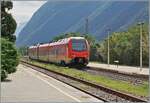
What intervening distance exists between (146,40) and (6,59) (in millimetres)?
39638

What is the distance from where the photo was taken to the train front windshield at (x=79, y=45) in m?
50.7

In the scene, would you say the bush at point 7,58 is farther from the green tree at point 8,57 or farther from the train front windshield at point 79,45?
the train front windshield at point 79,45

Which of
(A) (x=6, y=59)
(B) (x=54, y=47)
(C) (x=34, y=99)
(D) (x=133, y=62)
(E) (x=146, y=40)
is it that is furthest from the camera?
(D) (x=133, y=62)

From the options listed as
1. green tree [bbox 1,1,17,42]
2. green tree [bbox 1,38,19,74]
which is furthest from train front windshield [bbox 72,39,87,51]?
green tree [bbox 1,38,19,74]

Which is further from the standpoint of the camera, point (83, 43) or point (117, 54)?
point (117, 54)

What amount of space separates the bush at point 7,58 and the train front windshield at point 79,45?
765 inches

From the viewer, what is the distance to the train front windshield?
50.7 metres

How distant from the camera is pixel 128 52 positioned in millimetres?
71812

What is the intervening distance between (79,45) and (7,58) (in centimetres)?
2192

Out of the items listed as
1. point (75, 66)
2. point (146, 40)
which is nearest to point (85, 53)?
point (75, 66)

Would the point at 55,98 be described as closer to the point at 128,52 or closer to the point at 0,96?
the point at 0,96

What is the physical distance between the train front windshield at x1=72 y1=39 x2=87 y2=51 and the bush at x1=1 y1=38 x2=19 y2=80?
1943cm

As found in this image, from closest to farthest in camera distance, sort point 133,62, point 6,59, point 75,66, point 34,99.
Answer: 1. point 34,99
2. point 6,59
3. point 75,66
4. point 133,62

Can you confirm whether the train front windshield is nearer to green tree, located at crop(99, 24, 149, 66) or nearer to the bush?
green tree, located at crop(99, 24, 149, 66)
